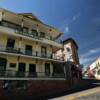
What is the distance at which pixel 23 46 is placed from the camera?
25391 mm

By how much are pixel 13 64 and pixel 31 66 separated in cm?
344

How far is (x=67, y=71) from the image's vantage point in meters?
28.6

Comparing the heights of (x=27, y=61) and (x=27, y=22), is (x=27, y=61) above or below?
below

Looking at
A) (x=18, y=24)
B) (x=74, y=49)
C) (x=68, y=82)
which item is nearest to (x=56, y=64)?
(x=68, y=82)

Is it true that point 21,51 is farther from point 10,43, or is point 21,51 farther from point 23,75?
point 23,75

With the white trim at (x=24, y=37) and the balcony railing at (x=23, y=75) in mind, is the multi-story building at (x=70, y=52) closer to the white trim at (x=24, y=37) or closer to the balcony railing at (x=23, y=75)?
the white trim at (x=24, y=37)

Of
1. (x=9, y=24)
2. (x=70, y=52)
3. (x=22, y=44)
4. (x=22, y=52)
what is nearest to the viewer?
(x=22, y=52)

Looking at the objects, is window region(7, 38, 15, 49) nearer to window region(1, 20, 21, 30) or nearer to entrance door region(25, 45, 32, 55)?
entrance door region(25, 45, 32, 55)

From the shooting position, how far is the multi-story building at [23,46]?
Result: 2248 cm

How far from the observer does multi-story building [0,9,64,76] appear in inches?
885

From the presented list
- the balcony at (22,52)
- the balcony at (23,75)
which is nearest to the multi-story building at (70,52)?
the balcony at (22,52)

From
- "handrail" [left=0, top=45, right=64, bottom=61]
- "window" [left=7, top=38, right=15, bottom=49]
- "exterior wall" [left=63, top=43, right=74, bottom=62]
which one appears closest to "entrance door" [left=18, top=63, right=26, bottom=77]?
"handrail" [left=0, top=45, right=64, bottom=61]

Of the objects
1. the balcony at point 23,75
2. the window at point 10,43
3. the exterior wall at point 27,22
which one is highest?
the exterior wall at point 27,22

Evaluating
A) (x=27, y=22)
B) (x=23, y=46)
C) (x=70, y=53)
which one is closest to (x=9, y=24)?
(x=27, y=22)
